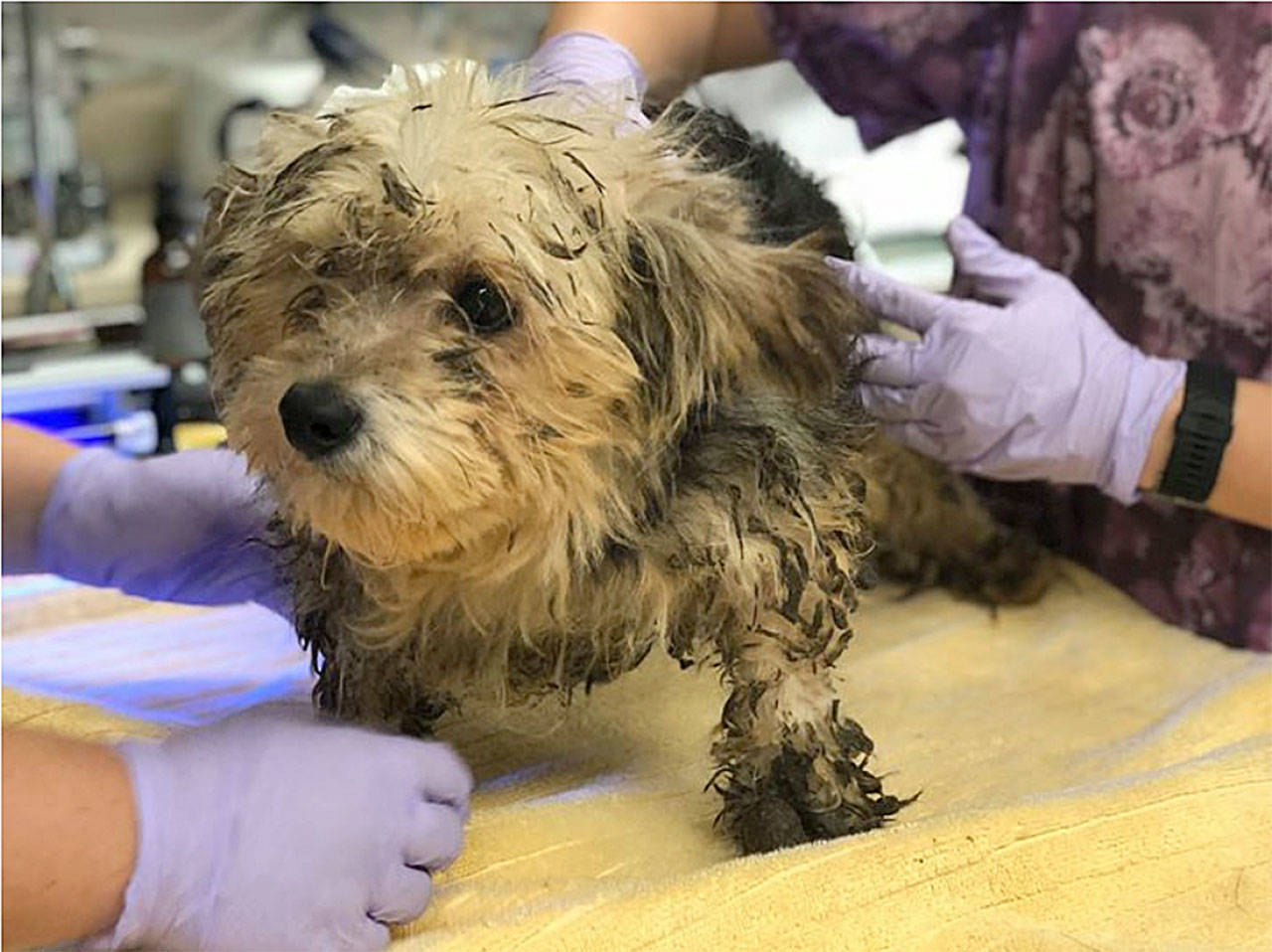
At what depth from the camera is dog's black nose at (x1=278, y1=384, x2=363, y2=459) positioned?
87cm

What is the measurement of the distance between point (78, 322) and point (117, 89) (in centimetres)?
49

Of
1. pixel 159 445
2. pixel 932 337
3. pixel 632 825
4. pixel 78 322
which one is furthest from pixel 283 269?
pixel 78 322

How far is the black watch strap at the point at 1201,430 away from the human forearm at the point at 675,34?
1.71ft

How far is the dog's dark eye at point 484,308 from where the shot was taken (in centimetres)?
93

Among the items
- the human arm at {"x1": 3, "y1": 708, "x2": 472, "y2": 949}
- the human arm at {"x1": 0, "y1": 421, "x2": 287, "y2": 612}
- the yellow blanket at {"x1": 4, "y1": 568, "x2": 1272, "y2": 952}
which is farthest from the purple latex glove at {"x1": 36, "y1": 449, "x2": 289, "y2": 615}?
the human arm at {"x1": 3, "y1": 708, "x2": 472, "y2": 949}

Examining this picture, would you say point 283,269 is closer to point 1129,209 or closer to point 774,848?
point 774,848

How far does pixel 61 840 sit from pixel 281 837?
132 mm

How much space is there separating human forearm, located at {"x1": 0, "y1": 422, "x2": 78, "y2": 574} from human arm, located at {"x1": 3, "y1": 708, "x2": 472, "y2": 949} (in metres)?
0.50

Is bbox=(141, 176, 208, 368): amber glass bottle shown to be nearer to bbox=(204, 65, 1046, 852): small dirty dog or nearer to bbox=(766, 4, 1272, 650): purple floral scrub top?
bbox=(766, 4, 1272, 650): purple floral scrub top

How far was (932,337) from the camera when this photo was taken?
4.43 ft

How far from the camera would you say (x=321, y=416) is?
865 millimetres

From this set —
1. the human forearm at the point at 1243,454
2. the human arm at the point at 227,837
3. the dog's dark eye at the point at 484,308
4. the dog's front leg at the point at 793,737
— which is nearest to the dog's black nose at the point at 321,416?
the dog's dark eye at the point at 484,308

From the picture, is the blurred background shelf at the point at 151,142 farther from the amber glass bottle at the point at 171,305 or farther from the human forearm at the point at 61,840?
the human forearm at the point at 61,840

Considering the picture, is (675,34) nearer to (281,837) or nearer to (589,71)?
(589,71)
